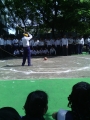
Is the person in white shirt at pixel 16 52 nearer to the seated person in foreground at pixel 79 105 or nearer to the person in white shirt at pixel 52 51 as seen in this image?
the person in white shirt at pixel 52 51

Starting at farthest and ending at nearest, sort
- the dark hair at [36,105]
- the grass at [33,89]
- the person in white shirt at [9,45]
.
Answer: the person in white shirt at [9,45] < the grass at [33,89] < the dark hair at [36,105]

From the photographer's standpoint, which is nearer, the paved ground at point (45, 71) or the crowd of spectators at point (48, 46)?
the paved ground at point (45, 71)

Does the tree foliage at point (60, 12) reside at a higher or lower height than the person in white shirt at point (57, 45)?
higher

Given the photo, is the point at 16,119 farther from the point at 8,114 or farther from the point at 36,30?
the point at 36,30

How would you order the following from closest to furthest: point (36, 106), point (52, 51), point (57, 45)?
point (36, 106)
point (57, 45)
point (52, 51)

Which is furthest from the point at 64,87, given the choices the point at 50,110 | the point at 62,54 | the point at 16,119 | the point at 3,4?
the point at 3,4

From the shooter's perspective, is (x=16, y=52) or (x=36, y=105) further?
(x=16, y=52)

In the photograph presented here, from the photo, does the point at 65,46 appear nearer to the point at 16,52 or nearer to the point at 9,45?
the point at 16,52

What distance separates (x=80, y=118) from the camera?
106 inches

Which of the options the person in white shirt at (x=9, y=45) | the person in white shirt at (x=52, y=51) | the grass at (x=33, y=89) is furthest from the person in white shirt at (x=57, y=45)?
the grass at (x=33, y=89)

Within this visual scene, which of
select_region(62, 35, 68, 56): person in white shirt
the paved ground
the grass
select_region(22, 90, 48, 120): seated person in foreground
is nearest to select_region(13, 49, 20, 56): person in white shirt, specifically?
select_region(62, 35, 68, 56): person in white shirt

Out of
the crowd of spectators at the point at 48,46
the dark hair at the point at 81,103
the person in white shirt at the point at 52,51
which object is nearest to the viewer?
the dark hair at the point at 81,103

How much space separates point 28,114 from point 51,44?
1860 centimetres

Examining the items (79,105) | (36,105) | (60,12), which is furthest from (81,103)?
(60,12)
